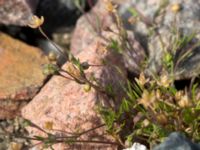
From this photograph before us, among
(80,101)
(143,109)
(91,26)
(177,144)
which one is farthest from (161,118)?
(91,26)

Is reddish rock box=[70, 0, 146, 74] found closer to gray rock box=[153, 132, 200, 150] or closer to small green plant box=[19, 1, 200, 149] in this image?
small green plant box=[19, 1, 200, 149]

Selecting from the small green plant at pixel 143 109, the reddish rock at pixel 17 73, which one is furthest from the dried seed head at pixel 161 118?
the reddish rock at pixel 17 73

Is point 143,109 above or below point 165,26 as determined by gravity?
below

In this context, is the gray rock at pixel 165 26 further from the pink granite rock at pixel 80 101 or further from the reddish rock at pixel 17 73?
the reddish rock at pixel 17 73

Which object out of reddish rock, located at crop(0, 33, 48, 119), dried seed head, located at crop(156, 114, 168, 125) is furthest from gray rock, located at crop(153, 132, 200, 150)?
reddish rock, located at crop(0, 33, 48, 119)

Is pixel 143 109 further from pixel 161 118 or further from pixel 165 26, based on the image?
pixel 165 26

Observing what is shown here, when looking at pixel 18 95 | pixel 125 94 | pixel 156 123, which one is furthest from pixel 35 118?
pixel 156 123
